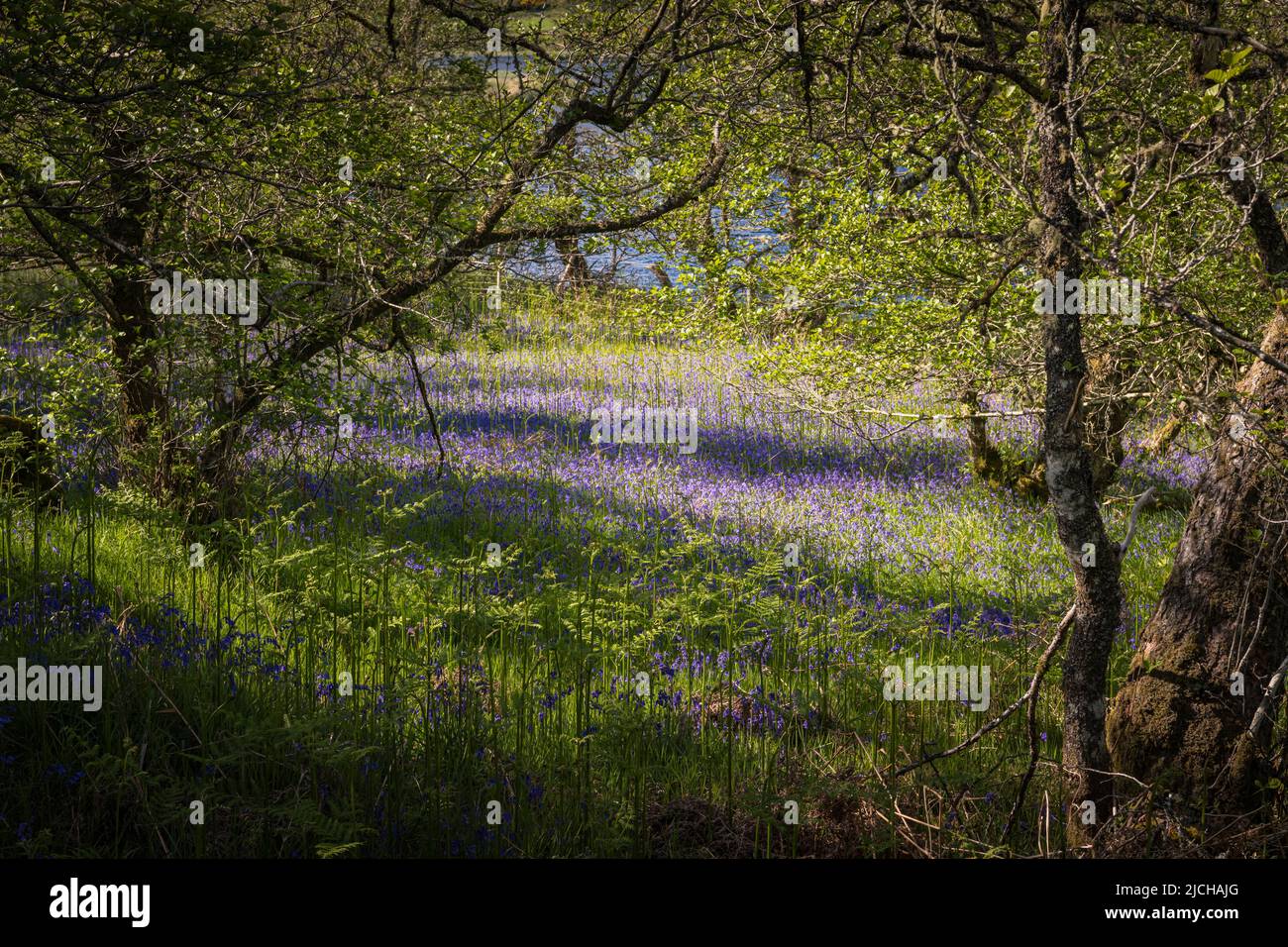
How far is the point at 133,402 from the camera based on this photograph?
723cm

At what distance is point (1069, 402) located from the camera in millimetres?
3383

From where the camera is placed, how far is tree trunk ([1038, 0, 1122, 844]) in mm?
3389

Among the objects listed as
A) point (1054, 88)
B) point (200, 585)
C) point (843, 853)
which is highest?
point (1054, 88)

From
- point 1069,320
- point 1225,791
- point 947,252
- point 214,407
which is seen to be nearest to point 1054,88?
point 1069,320

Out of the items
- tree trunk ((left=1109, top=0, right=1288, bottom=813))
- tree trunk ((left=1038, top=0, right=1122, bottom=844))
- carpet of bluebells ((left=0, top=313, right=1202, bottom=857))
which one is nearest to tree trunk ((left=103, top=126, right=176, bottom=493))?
carpet of bluebells ((left=0, top=313, right=1202, bottom=857))

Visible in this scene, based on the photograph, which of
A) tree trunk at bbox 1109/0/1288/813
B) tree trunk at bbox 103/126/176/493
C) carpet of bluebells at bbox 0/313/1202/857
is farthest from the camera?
tree trunk at bbox 103/126/176/493

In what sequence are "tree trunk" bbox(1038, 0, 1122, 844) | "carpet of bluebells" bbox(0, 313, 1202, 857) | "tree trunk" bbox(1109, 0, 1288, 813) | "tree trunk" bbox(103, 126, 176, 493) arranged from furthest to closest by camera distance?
"tree trunk" bbox(103, 126, 176, 493), "tree trunk" bbox(1109, 0, 1288, 813), "carpet of bluebells" bbox(0, 313, 1202, 857), "tree trunk" bbox(1038, 0, 1122, 844)

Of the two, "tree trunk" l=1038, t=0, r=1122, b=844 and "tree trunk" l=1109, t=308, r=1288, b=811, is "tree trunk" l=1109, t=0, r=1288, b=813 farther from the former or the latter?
"tree trunk" l=1038, t=0, r=1122, b=844

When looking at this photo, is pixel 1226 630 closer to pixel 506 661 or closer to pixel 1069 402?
pixel 1069 402

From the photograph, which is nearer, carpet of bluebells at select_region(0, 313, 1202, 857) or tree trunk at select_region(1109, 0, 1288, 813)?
carpet of bluebells at select_region(0, 313, 1202, 857)

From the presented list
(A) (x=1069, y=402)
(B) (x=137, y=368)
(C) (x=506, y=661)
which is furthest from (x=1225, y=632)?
(B) (x=137, y=368)

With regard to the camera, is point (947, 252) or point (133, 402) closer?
point (133, 402)

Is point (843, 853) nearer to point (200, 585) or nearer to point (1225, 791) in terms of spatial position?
point (1225, 791)
